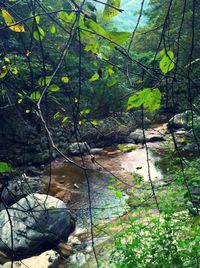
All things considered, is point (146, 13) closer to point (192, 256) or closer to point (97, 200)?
point (97, 200)

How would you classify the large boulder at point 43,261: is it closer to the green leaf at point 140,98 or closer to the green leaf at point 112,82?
the green leaf at point 112,82

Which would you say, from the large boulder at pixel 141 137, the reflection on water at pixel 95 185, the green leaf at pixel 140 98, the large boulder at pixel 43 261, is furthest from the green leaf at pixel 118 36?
the large boulder at pixel 141 137

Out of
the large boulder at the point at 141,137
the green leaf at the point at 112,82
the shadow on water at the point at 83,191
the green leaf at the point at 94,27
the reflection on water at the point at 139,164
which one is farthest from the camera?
the large boulder at the point at 141,137

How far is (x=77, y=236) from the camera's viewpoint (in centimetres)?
600

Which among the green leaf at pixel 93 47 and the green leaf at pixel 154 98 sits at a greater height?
the green leaf at pixel 93 47

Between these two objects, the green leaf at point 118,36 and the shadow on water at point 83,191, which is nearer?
the green leaf at point 118,36

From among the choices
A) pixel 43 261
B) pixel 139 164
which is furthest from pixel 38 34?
pixel 139 164

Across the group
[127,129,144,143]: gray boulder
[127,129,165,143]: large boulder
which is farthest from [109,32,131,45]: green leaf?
[127,129,144,143]: gray boulder

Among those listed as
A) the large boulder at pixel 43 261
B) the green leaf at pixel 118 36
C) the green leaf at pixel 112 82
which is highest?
the green leaf at pixel 118 36

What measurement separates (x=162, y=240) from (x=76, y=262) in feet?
8.08

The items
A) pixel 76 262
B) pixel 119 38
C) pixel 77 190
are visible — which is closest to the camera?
pixel 119 38

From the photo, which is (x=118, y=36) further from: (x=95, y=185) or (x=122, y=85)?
(x=95, y=185)

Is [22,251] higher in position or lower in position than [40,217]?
lower

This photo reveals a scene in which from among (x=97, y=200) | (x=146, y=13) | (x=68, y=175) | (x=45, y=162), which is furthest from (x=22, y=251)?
(x=146, y=13)
